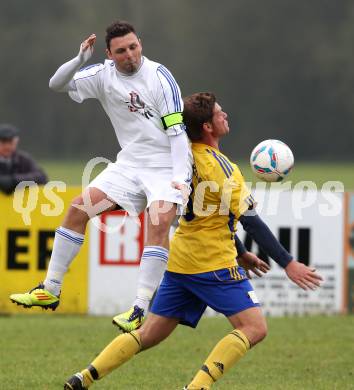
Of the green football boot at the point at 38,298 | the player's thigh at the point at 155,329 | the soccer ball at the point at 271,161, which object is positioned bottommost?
the player's thigh at the point at 155,329

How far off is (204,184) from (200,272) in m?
0.52

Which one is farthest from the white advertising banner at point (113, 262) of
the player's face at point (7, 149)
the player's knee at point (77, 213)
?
the player's knee at point (77, 213)

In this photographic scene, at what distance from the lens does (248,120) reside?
158 ft

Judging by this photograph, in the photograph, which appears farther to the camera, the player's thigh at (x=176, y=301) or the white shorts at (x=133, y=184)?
the white shorts at (x=133, y=184)

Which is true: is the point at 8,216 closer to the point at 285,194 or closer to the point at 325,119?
the point at 285,194

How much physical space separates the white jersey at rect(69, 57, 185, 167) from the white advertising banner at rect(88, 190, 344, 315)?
4.64 metres

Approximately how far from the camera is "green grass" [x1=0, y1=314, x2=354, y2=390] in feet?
25.9

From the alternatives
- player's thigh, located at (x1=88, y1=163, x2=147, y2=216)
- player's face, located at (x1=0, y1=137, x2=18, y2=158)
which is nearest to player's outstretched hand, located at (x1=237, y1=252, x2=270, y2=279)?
player's thigh, located at (x1=88, y1=163, x2=147, y2=216)

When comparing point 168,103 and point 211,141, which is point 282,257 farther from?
point 168,103

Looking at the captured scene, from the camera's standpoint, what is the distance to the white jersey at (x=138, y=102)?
23.0ft

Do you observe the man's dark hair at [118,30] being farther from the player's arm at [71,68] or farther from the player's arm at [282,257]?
the player's arm at [282,257]

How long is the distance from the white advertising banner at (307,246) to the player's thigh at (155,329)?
5.26m

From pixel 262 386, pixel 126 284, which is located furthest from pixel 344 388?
pixel 126 284

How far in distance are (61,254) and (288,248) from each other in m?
5.12
